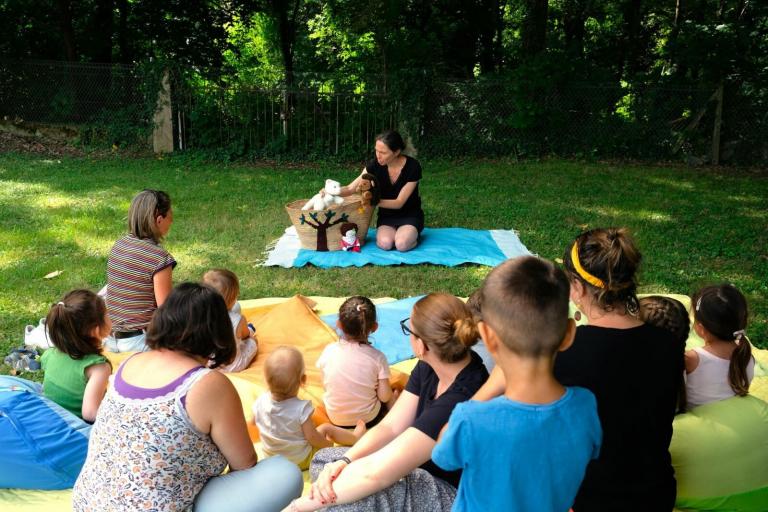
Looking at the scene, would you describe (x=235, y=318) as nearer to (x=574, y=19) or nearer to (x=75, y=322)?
(x=75, y=322)

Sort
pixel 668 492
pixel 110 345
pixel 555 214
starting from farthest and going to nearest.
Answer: pixel 555 214, pixel 110 345, pixel 668 492

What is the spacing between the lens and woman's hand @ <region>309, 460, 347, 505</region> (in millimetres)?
2197

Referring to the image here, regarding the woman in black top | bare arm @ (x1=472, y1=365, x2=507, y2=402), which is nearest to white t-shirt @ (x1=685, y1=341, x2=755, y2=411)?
bare arm @ (x1=472, y1=365, x2=507, y2=402)

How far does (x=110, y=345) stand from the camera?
4238 millimetres

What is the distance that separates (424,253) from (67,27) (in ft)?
35.1

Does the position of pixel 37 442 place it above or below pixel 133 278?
below

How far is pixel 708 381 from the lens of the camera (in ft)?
10.1

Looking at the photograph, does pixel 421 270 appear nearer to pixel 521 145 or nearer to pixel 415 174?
pixel 415 174

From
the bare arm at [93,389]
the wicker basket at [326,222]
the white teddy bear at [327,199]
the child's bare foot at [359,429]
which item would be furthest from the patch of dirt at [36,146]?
the child's bare foot at [359,429]

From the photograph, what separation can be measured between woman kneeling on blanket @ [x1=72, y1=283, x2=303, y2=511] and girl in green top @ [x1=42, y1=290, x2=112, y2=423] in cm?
87

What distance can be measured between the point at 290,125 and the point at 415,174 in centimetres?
591

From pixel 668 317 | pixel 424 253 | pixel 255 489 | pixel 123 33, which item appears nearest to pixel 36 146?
pixel 123 33

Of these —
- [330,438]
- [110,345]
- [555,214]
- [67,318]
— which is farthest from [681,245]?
[67,318]

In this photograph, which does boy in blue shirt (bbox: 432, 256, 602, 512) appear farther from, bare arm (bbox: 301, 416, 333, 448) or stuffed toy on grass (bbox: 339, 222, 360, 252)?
stuffed toy on grass (bbox: 339, 222, 360, 252)
